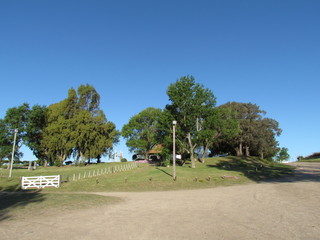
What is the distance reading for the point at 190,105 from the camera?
39.1 m

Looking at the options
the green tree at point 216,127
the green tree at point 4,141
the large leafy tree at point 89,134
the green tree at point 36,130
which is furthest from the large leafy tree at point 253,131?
the green tree at point 4,141

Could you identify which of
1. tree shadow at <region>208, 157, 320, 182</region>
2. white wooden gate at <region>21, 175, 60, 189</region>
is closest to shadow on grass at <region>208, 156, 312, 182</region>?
tree shadow at <region>208, 157, 320, 182</region>

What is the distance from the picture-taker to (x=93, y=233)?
7430mm

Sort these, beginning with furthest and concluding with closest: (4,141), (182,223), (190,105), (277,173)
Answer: (4,141) → (190,105) → (277,173) → (182,223)

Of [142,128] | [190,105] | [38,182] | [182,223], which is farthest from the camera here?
[142,128]

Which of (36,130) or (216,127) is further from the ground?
(36,130)

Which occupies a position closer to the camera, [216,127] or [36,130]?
[216,127]

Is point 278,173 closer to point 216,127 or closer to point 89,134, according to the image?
point 216,127

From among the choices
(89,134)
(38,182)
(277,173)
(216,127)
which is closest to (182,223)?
(38,182)

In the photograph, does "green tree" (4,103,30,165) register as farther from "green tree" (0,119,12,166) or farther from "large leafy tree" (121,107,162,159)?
"large leafy tree" (121,107,162,159)

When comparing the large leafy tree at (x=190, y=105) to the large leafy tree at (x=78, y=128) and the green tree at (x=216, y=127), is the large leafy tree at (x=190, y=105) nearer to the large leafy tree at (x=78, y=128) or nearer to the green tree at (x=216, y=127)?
the green tree at (x=216, y=127)

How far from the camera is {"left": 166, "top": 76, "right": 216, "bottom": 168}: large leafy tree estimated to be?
3897cm

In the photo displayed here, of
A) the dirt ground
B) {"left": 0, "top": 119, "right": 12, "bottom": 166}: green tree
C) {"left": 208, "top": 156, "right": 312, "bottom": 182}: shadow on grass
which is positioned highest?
{"left": 0, "top": 119, "right": 12, "bottom": 166}: green tree

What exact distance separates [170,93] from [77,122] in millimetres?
27126
